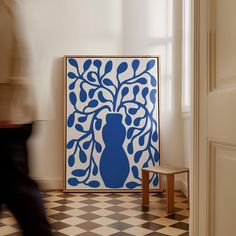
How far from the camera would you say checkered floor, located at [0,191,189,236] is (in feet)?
9.94

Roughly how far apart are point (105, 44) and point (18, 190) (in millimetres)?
3634

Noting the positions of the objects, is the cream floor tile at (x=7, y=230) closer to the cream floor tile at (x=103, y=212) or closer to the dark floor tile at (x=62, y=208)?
the dark floor tile at (x=62, y=208)

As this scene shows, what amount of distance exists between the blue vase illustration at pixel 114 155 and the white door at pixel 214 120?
2.81 metres

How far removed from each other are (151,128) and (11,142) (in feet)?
11.2

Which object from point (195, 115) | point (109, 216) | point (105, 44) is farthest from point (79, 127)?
point (195, 115)

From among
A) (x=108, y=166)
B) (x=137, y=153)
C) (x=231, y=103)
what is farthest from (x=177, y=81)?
(x=231, y=103)

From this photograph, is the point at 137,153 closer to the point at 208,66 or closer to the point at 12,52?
the point at 208,66

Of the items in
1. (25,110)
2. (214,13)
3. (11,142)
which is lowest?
(11,142)

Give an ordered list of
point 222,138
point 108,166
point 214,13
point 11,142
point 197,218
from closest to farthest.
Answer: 1. point 11,142
2. point 222,138
3. point 214,13
4. point 197,218
5. point 108,166

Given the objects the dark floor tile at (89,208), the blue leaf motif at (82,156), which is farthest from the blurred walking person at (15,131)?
the blue leaf motif at (82,156)

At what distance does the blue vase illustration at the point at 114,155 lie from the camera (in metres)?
4.50

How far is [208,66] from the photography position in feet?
5.05

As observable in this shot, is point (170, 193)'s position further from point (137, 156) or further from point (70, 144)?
point (70, 144)

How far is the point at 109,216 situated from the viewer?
11.3 feet
